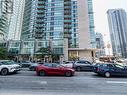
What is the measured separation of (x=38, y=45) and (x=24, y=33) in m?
34.7

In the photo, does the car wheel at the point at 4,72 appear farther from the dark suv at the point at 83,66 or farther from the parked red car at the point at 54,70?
the dark suv at the point at 83,66

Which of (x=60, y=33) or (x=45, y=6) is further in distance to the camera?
(x=45, y=6)

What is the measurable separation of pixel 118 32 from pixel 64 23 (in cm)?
4573

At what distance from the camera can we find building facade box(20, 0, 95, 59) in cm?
7419

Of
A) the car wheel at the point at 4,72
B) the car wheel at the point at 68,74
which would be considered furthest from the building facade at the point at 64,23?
the car wheel at the point at 4,72

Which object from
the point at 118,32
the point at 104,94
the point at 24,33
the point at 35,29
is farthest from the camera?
the point at 118,32

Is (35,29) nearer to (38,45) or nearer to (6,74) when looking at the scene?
(38,45)

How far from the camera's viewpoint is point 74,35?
75.9 meters

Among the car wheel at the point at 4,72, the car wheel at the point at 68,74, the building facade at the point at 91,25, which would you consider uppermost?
the building facade at the point at 91,25

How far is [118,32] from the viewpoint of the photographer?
10506 cm

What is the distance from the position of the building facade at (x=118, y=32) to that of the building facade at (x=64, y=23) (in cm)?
3188

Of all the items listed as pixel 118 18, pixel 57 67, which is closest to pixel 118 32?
pixel 118 18

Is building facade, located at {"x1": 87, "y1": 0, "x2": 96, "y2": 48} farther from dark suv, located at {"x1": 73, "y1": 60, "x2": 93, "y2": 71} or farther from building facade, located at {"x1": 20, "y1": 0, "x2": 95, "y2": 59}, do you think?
dark suv, located at {"x1": 73, "y1": 60, "x2": 93, "y2": 71}

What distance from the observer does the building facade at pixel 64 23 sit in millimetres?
74188
